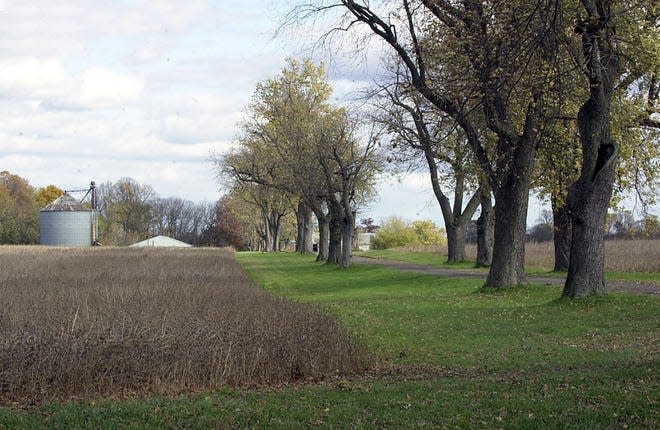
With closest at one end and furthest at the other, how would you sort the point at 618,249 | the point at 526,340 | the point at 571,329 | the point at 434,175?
1. the point at 526,340
2. the point at 571,329
3. the point at 434,175
4. the point at 618,249

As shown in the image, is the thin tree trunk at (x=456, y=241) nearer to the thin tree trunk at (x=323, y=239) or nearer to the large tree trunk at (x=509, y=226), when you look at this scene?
the thin tree trunk at (x=323, y=239)

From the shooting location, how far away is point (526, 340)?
15586 millimetres

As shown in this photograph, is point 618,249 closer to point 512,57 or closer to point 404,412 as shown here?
point 512,57

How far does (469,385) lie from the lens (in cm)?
1070

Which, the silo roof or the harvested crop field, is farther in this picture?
the silo roof

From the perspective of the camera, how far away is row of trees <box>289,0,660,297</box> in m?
15.3

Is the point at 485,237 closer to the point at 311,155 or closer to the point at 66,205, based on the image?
the point at 311,155

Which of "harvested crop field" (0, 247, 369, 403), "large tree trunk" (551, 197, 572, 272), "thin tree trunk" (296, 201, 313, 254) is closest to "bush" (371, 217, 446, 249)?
"thin tree trunk" (296, 201, 313, 254)

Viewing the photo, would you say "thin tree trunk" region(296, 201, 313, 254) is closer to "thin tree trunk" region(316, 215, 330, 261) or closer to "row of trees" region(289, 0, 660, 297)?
"thin tree trunk" region(316, 215, 330, 261)

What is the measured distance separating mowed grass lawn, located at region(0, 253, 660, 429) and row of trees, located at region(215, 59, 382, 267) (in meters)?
26.5

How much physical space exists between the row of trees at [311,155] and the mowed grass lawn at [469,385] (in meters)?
26.5

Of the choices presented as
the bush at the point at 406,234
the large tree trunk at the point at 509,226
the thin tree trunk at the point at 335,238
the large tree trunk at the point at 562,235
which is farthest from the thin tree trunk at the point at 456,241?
the bush at the point at 406,234

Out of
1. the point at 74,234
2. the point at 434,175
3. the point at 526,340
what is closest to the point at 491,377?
the point at 526,340

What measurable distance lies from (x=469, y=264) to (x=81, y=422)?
127ft
